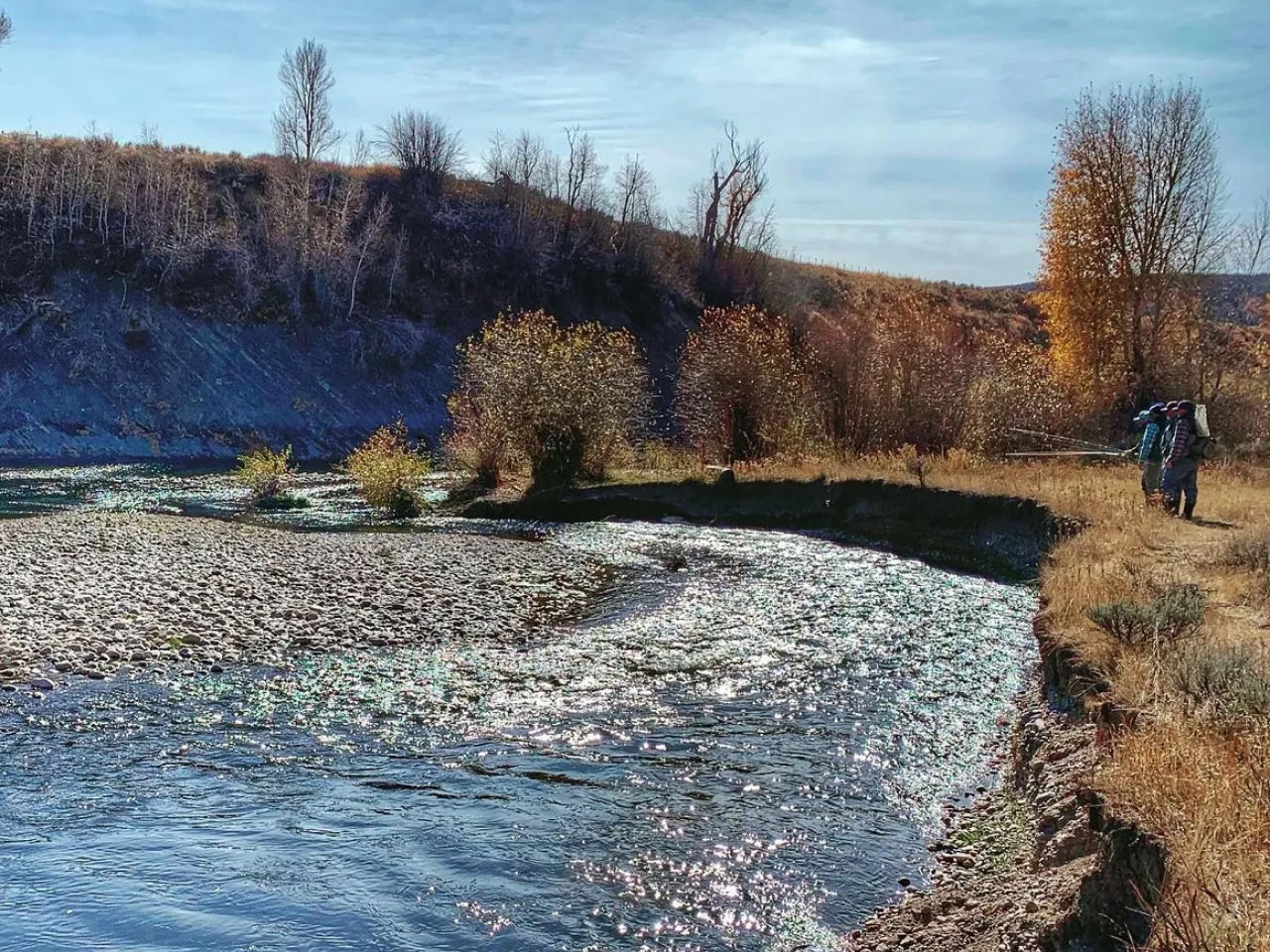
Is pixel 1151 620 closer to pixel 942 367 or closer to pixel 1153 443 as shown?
pixel 1153 443

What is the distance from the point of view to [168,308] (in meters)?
47.9

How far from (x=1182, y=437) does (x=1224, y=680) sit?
444 inches

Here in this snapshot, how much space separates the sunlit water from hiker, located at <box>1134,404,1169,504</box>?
6.90m

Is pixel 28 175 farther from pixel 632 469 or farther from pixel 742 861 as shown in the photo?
pixel 742 861

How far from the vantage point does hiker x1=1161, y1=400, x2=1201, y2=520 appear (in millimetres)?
16609

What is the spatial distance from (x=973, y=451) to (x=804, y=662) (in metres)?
17.0

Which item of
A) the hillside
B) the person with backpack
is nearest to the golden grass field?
the person with backpack

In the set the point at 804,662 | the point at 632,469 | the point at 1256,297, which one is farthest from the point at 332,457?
the point at 1256,297

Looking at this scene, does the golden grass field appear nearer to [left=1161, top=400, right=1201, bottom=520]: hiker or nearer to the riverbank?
the riverbank

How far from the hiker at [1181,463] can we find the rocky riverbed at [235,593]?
10179mm

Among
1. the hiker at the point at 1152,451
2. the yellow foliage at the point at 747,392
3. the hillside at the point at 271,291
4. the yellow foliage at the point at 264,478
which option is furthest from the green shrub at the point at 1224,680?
the hillside at the point at 271,291

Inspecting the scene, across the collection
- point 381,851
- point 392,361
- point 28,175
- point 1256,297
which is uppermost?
point 28,175

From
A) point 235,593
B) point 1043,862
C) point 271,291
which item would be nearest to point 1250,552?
point 1043,862

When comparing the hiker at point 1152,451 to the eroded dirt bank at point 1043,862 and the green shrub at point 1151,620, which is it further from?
the green shrub at point 1151,620
